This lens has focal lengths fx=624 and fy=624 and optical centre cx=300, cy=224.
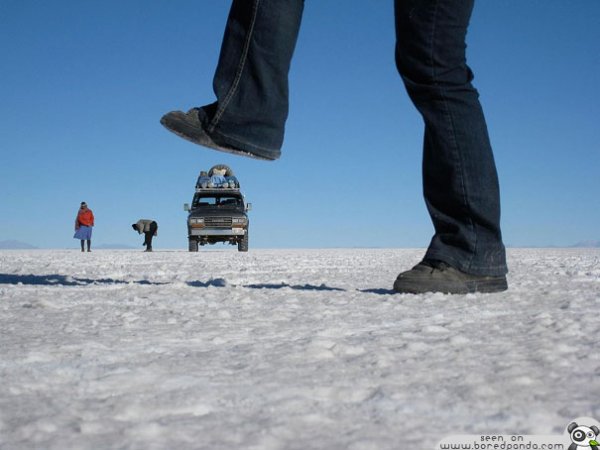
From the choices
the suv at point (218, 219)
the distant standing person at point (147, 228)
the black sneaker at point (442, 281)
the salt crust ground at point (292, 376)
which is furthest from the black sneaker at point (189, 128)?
the distant standing person at point (147, 228)

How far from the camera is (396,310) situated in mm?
1879

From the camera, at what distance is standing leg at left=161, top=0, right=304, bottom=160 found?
2.24 m

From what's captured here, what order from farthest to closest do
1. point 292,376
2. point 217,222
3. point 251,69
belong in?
point 217,222 → point 251,69 → point 292,376

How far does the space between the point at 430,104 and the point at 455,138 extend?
0.17 meters

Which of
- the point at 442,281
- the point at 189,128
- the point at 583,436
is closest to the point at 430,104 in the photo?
the point at 442,281

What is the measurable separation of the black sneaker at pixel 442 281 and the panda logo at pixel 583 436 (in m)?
1.76

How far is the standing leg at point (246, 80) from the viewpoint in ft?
7.35

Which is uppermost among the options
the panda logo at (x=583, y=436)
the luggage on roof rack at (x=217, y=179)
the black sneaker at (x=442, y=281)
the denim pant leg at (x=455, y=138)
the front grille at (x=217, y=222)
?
the luggage on roof rack at (x=217, y=179)

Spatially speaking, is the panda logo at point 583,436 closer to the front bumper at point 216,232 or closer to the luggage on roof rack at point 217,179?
the front bumper at point 216,232

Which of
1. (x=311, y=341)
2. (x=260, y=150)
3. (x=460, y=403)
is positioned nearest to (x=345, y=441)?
(x=460, y=403)

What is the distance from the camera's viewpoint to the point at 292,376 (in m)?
0.94

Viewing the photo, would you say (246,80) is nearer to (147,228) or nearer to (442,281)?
(442,281)

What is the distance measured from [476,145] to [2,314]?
1.80 meters

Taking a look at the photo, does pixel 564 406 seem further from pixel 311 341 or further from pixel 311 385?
pixel 311 341
